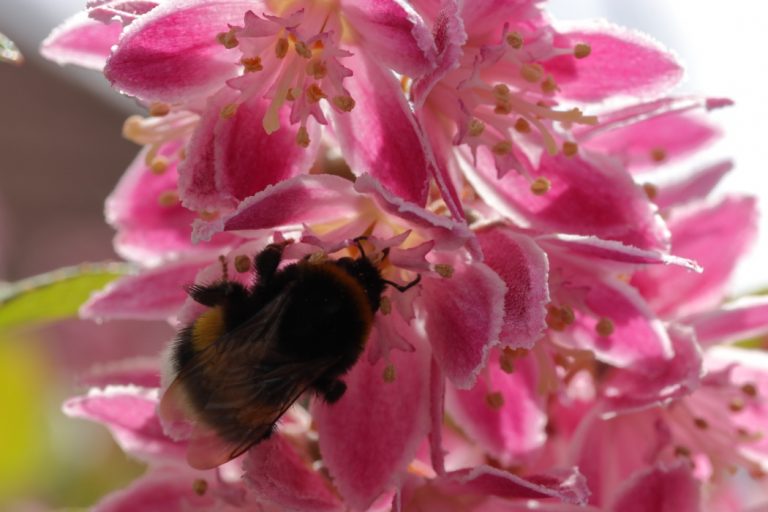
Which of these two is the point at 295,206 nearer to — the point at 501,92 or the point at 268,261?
the point at 268,261

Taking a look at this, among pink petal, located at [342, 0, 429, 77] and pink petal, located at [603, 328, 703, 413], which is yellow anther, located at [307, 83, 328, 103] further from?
pink petal, located at [603, 328, 703, 413]

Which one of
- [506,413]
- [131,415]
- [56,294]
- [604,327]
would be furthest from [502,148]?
[56,294]

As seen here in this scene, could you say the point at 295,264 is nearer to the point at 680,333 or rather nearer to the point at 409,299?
the point at 409,299

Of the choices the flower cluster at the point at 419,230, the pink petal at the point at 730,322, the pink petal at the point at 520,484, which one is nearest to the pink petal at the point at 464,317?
the flower cluster at the point at 419,230

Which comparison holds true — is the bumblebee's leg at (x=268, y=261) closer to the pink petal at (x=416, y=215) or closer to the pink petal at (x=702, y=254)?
the pink petal at (x=416, y=215)

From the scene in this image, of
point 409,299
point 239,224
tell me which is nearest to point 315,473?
point 409,299

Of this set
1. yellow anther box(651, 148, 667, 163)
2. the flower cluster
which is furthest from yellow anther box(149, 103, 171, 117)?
yellow anther box(651, 148, 667, 163)
